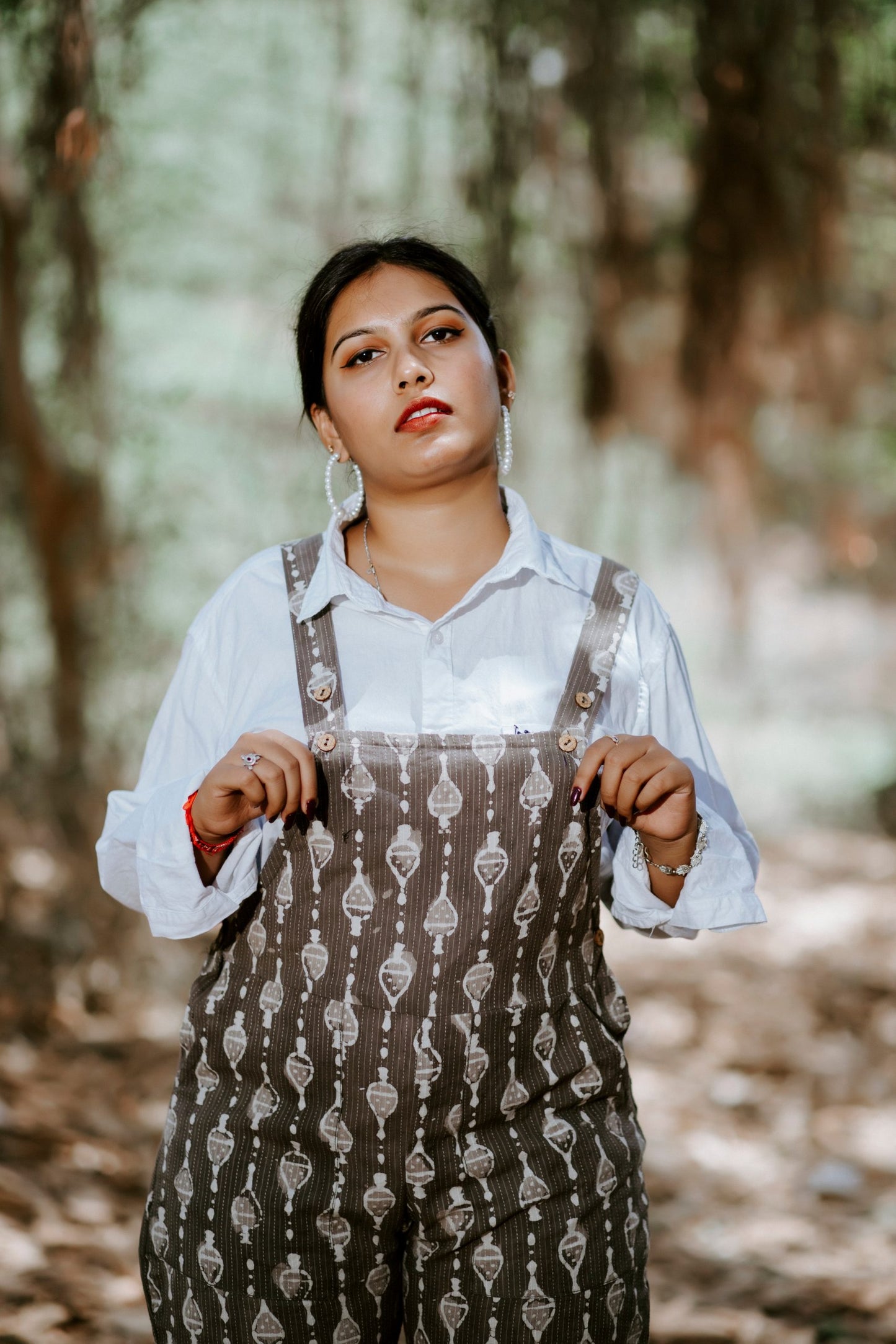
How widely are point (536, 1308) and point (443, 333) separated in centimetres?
109

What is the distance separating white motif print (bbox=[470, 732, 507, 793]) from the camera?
1298 millimetres

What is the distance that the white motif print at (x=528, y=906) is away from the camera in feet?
4.28

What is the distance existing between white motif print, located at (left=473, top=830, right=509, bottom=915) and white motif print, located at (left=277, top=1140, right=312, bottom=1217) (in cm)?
33

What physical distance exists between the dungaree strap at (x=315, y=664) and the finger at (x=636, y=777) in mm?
317

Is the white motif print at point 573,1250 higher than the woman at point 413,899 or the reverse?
the reverse

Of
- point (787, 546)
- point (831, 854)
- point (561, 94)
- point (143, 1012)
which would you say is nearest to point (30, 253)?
point (561, 94)

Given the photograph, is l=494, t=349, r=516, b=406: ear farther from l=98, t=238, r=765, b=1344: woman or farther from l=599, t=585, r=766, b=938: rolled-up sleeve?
l=599, t=585, r=766, b=938: rolled-up sleeve

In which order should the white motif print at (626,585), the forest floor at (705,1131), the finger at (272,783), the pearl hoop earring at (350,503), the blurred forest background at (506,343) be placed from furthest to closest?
1. the blurred forest background at (506,343)
2. the forest floor at (705,1131)
3. the pearl hoop earring at (350,503)
4. the white motif print at (626,585)
5. the finger at (272,783)

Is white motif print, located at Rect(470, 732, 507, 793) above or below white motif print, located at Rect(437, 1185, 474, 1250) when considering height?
above

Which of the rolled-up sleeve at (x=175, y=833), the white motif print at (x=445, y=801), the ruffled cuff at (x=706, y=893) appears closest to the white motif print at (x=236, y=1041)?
the rolled-up sleeve at (x=175, y=833)

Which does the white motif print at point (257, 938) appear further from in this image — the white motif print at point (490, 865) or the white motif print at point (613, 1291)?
the white motif print at point (613, 1291)

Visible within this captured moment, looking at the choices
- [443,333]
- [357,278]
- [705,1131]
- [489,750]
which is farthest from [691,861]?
[705,1131]

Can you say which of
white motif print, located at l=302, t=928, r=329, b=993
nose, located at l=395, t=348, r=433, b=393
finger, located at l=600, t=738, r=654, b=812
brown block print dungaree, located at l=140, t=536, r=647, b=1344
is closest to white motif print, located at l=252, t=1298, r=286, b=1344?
brown block print dungaree, located at l=140, t=536, r=647, b=1344

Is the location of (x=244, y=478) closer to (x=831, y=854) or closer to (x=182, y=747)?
(x=182, y=747)
